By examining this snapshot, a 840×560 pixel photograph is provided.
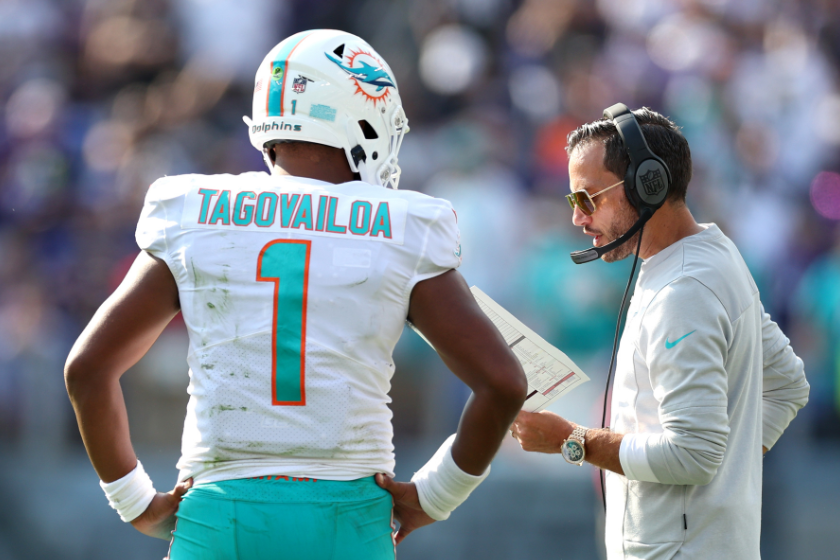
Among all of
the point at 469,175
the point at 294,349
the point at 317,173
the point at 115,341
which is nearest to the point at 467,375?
the point at 294,349

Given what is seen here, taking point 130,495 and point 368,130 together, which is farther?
point 368,130

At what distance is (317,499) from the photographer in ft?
7.12

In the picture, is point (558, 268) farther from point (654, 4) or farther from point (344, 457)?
point (344, 457)

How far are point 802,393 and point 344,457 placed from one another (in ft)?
4.98

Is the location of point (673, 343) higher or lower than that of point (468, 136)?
lower

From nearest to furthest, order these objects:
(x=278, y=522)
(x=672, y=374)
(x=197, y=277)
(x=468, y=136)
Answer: (x=278, y=522), (x=197, y=277), (x=672, y=374), (x=468, y=136)

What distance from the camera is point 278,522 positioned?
2.13m

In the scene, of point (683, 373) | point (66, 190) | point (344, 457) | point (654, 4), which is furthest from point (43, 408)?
point (654, 4)

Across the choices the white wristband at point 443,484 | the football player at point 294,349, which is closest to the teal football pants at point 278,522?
the football player at point 294,349

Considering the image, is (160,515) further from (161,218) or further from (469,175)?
(469,175)

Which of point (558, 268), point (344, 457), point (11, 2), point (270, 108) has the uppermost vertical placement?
point (11, 2)

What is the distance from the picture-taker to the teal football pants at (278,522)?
2.13 metres

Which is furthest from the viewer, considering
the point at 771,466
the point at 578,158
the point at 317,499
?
the point at 771,466

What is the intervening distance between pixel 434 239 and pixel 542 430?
29.9 inches
